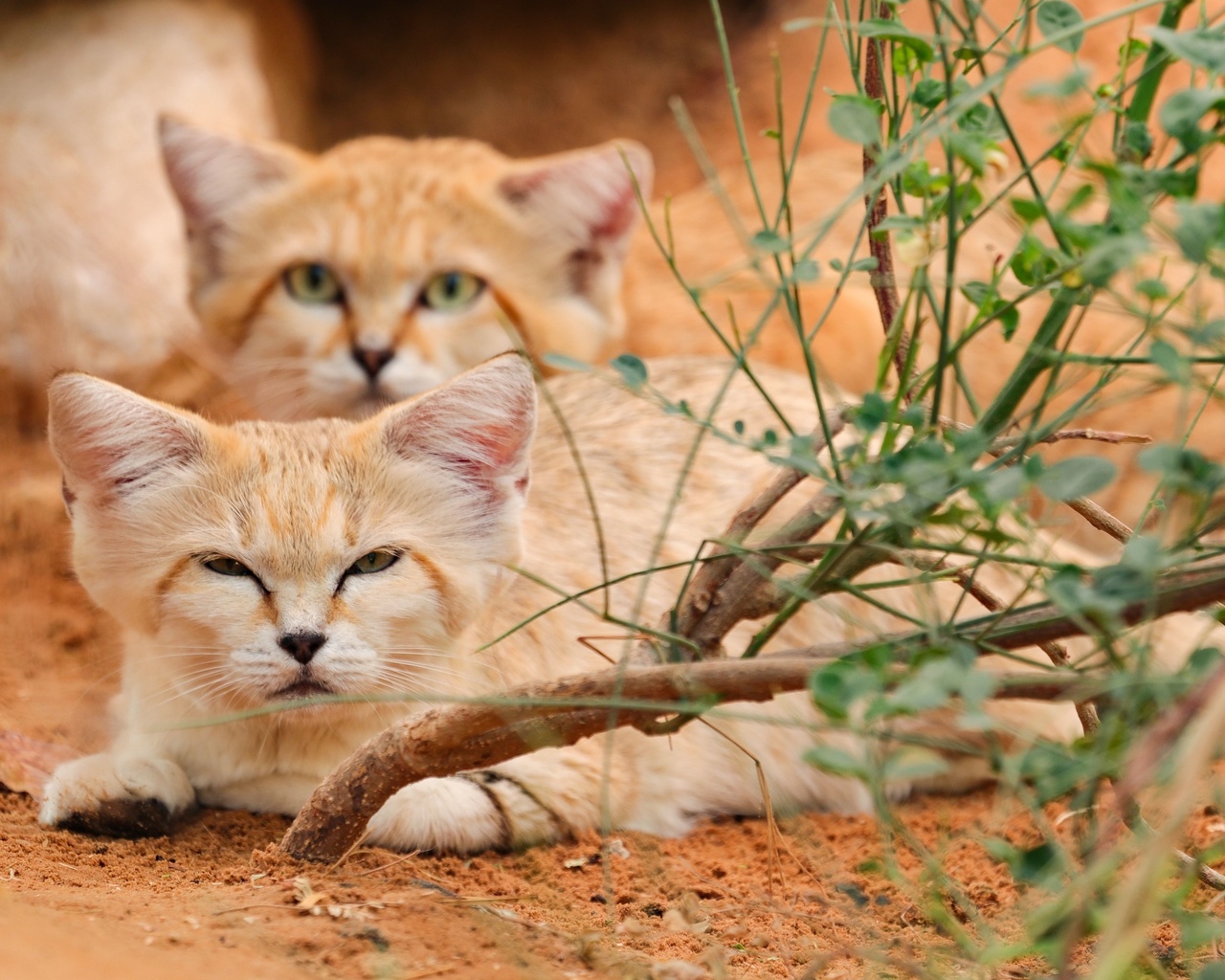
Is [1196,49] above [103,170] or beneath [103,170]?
beneath

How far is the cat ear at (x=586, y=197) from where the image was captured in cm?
390

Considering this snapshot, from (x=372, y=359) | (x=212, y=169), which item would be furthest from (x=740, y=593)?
(x=212, y=169)

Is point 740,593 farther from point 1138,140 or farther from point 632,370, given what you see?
point 1138,140

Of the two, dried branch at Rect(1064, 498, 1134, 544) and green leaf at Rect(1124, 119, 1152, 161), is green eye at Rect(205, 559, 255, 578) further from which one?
green leaf at Rect(1124, 119, 1152, 161)

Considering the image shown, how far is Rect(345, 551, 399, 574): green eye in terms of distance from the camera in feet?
7.54

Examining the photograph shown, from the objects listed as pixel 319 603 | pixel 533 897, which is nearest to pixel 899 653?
pixel 533 897

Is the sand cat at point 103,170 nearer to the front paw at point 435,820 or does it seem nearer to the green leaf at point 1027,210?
the front paw at point 435,820

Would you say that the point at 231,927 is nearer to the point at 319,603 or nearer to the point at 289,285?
the point at 319,603

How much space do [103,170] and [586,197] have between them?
2235mm

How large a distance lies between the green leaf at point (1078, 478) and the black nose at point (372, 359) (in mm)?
2501

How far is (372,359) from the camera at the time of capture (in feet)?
11.7

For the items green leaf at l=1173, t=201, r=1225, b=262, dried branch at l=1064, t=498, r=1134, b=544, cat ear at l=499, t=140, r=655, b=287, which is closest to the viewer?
green leaf at l=1173, t=201, r=1225, b=262

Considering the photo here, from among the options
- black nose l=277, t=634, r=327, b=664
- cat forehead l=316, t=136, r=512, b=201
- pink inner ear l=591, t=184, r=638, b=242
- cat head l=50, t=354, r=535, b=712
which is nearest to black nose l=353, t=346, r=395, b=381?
cat forehead l=316, t=136, r=512, b=201

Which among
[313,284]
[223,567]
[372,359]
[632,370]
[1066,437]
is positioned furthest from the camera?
[313,284]
